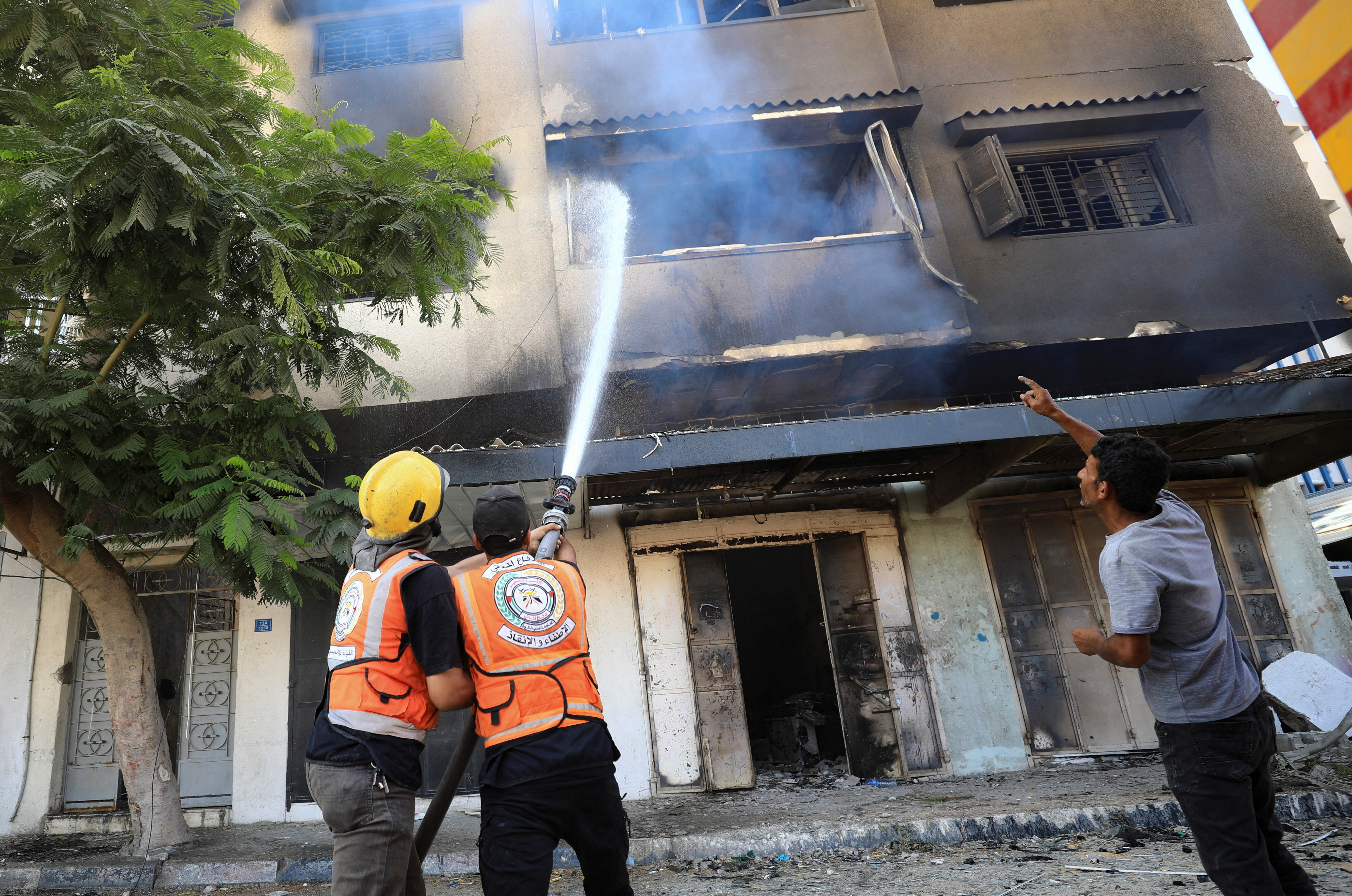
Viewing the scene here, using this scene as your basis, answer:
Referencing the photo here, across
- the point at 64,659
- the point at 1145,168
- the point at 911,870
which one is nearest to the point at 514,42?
the point at 1145,168

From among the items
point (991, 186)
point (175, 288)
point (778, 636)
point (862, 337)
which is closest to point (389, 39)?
point (175, 288)

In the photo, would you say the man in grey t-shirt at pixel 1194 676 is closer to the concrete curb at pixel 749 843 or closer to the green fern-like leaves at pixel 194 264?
the concrete curb at pixel 749 843

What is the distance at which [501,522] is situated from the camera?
242 cm

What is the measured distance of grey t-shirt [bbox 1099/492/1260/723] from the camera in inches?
90.1

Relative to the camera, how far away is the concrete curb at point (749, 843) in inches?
200

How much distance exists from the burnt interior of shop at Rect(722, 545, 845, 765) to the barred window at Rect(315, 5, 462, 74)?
25.3 feet

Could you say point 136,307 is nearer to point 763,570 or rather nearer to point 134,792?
point 134,792

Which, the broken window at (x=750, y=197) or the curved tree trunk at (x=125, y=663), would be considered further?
the broken window at (x=750, y=197)

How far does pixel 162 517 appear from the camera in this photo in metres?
5.11

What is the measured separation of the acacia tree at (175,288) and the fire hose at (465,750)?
89.9 inches

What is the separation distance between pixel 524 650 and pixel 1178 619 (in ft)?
6.73

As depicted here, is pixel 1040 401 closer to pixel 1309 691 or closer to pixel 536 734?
pixel 536 734

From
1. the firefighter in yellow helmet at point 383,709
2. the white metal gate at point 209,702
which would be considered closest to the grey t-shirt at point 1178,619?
the firefighter in yellow helmet at point 383,709

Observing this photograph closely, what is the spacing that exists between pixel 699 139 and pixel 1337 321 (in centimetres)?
731
